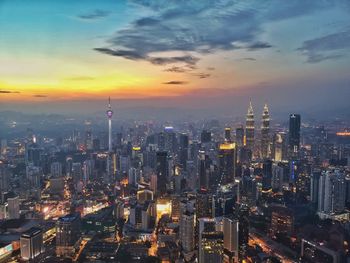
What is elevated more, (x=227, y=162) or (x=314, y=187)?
(x=227, y=162)

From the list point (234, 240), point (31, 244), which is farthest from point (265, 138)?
point (31, 244)

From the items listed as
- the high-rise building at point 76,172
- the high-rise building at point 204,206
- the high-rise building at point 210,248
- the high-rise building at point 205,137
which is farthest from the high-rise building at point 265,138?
the high-rise building at point 210,248

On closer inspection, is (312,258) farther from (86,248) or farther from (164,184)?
(164,184)

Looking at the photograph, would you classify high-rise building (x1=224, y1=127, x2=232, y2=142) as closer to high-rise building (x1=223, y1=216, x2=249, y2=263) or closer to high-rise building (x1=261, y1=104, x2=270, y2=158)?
high-rise building (x1=261, y1=104, x2=270, y2=158)

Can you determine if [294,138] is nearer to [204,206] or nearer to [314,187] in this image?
[314,187]

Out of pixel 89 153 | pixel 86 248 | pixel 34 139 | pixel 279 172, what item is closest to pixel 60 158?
pixel 89 153

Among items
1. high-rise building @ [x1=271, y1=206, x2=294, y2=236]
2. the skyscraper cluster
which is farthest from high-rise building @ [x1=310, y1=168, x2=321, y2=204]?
high-rise building @ [x1=271, y1=206, x2=294, y2=236]
